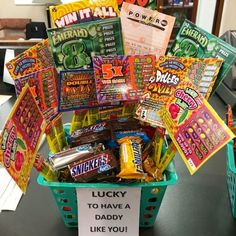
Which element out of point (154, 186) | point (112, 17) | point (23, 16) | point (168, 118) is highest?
point (112, 17)

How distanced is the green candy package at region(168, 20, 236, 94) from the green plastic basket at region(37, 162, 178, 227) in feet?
0.71

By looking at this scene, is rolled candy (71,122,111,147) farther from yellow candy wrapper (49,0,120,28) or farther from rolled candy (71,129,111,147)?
yellow candy wrapper (49,0,120,28)

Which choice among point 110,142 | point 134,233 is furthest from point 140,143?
point 134,233

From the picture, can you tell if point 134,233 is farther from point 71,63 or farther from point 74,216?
point 71,63

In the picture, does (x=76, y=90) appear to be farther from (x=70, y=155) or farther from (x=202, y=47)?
(x=202, y=47)

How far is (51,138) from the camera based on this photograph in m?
0.61

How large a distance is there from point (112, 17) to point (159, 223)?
0.45 metres

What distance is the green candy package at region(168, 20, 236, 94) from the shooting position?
0.54 metres

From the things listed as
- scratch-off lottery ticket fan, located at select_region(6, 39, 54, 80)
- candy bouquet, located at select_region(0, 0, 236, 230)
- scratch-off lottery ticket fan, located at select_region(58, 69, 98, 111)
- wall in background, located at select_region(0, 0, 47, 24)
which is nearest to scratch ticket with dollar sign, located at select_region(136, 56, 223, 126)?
candy bouquet, located at select_region(0, 0, 236, 230)

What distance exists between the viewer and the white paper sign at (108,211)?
1.74 feet

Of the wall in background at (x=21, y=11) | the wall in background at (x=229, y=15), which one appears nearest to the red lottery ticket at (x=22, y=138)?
the wall in background at (x=229, y=15)

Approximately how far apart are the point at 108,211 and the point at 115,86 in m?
0.25

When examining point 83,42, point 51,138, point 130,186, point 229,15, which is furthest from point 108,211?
point 229,15

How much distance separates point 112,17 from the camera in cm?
57
